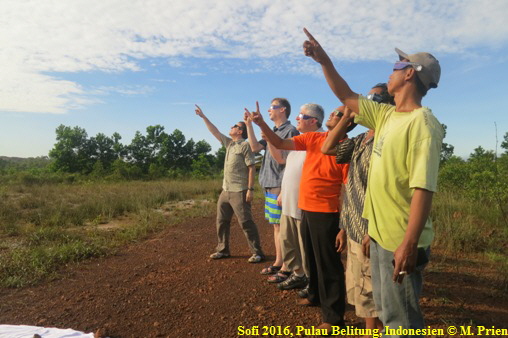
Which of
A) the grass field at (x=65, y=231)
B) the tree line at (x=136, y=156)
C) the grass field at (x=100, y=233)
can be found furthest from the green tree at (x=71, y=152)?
the grass field at (x=100, y=233)

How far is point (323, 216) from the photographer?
2809 millimetres

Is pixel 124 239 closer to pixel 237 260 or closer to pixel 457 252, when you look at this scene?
pixel 237 260

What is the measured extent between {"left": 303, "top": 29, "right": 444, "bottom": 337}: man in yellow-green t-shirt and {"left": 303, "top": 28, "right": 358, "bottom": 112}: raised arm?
2cm

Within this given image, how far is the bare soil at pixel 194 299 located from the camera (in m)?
2.94

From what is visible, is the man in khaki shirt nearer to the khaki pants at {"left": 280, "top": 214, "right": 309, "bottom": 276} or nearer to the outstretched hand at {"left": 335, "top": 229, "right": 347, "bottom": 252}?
the khaki pants at {"left": 280, "top": 214, "right": 309, "bottom": 276}

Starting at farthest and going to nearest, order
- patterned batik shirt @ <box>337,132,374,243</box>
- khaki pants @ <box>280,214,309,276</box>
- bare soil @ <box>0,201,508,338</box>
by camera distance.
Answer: khaki pants @ <box>280,214,309,276</box>, bare soil @ <box>0,201,508,338</box>, patterned batik shirt @ <box>337,132,374,243</box>

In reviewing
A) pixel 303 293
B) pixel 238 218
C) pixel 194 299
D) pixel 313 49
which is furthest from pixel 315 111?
pixel 194 299

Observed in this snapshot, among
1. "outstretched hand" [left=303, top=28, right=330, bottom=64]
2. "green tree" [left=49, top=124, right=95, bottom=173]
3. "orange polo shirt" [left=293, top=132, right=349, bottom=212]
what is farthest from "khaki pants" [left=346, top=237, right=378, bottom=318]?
"green tree" [left=49, top=124, right=95, bottom=173]

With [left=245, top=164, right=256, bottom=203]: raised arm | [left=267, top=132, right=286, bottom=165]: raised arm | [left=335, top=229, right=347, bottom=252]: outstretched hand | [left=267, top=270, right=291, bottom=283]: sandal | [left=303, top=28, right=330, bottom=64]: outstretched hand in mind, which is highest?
[left=303, top=28, right=330, bottom=64]: outstretched hand

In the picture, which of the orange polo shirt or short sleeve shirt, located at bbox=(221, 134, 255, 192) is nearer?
the orange polo shirt

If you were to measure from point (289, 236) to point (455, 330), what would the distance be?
5.23ft

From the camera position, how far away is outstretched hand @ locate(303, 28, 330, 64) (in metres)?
1.91

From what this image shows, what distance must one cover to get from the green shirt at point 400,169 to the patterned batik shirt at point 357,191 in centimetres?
51

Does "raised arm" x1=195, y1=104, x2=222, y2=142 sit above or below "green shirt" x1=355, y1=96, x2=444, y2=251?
above
